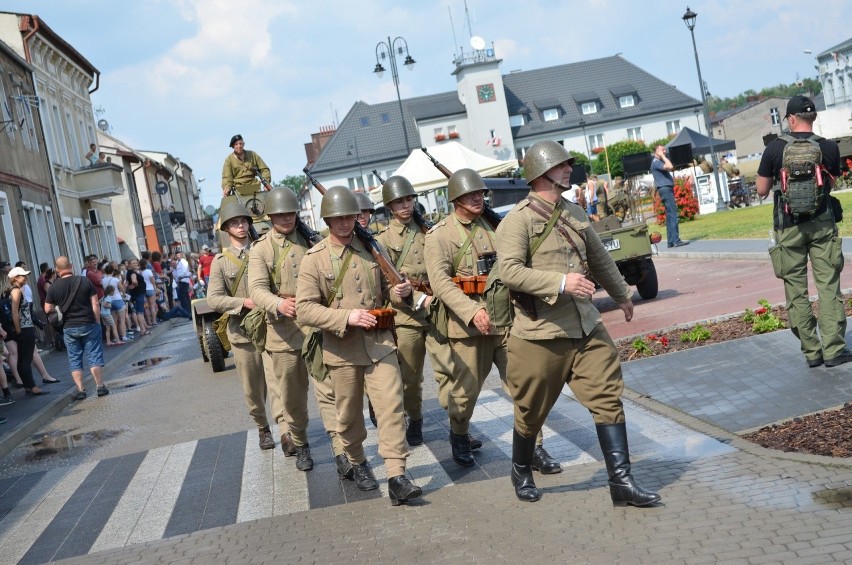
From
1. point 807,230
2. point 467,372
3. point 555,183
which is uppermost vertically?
point 555,183

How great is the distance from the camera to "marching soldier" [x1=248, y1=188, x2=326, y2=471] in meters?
8.62

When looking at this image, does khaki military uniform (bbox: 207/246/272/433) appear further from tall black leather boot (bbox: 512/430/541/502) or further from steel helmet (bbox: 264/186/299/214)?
tall black leather boot (bbox: 512/430/541/502)

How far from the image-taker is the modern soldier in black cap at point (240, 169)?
51.3 feet

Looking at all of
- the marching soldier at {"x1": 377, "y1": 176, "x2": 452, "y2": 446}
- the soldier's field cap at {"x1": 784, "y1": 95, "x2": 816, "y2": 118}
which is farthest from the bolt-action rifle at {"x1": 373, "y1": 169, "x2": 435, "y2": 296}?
the soldier's field cap at {"x1": 784, "y1": 95, "x2": 816, "y2": 118}

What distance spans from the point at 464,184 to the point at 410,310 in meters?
1.07

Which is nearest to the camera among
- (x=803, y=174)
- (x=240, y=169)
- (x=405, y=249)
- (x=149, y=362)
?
(x=803, y=174)

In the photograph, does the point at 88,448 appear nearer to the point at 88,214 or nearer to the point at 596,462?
the point at 596,462

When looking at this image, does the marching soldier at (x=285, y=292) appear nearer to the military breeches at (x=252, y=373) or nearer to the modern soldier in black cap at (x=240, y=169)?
the military breeches at (x=252, y=373)

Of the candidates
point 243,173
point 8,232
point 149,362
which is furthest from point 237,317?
point 8,232

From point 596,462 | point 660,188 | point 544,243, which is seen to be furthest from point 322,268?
point 660,188

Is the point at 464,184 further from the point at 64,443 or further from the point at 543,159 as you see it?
the point at 64,443

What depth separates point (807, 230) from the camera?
8.84 meters

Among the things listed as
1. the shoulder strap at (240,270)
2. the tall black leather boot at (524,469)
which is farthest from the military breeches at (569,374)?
the shoulder strap at (240,270)

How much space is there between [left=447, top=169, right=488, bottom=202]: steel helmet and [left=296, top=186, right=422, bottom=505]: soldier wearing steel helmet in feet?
2.69
